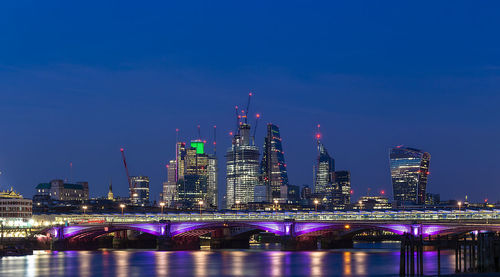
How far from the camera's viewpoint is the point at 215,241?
19200 cm

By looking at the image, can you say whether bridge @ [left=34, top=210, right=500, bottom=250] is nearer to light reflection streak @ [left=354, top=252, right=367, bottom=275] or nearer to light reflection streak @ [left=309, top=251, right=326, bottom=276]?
light reflection streak @ [left=354, top=252, right=367, bottom=275]

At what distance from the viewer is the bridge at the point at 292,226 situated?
493ft

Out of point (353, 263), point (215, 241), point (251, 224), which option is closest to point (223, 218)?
point (215, 241)

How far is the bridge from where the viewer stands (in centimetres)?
15038

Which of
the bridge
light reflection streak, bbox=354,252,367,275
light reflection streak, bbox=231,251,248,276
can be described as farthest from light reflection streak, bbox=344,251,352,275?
light reflection streak, bbox=231,251,248,276

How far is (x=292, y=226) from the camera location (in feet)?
550

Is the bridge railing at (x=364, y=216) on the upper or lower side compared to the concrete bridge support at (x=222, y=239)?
upper

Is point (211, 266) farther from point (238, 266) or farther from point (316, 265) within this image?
point (316, 265)

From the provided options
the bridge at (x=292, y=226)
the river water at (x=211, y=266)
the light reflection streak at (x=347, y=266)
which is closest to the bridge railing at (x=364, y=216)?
the bridge at (x=292, y=226)

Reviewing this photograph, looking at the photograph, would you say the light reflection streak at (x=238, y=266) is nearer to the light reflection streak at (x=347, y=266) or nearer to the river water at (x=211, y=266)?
the river water at (x=211, y=266)

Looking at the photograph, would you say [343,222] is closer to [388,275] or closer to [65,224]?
[388,275]

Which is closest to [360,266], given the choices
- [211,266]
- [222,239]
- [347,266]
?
[347,266]

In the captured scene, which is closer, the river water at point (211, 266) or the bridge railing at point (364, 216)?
the river water at point (211, 266)

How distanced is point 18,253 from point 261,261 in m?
57.3
